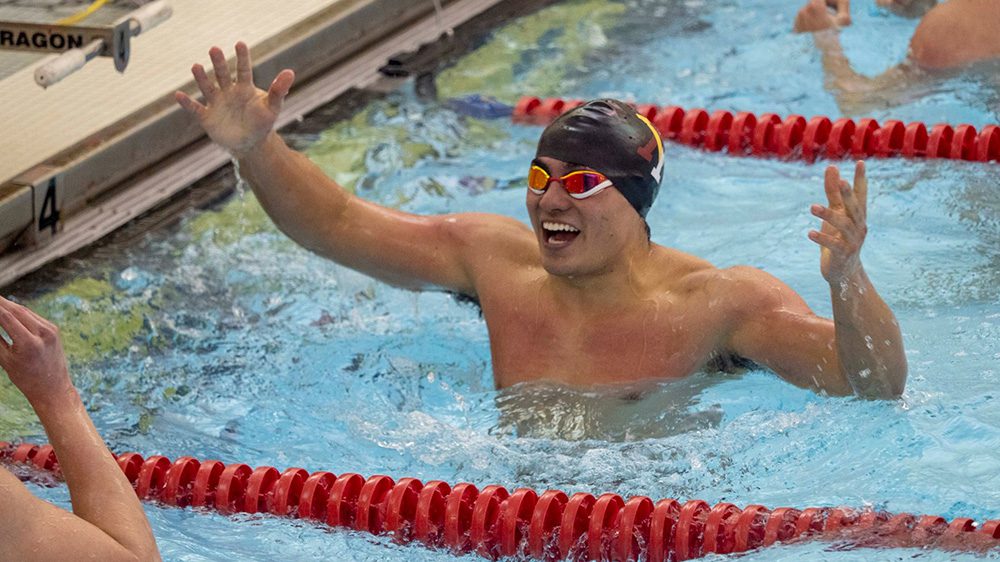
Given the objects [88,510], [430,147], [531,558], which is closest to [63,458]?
[88,510]

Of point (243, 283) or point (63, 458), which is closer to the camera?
point (63, 458)

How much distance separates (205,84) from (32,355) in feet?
4.03

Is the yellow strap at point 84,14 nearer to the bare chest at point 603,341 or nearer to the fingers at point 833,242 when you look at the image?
the bare chest at point 603,341

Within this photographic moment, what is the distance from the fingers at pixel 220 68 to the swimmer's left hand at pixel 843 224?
1405 millimetres

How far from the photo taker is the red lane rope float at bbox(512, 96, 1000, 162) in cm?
466

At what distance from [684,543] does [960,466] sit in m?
0.73

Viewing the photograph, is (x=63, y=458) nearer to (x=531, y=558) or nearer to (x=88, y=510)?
(x=88, y=510)

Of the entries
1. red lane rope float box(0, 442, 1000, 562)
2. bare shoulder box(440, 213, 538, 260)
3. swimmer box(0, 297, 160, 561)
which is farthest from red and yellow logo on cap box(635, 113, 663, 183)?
swimmer box(0, 297, 160, 561)

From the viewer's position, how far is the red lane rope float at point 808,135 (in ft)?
15.3

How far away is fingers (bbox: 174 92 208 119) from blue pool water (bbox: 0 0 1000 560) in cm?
79

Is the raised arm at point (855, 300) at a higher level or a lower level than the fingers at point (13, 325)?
lower

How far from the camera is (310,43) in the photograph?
5.73 meters

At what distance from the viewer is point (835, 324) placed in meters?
2.90

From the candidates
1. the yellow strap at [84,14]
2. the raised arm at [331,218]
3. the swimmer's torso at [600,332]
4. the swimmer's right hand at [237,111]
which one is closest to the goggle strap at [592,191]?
the swimmer's torso at [600,332]
